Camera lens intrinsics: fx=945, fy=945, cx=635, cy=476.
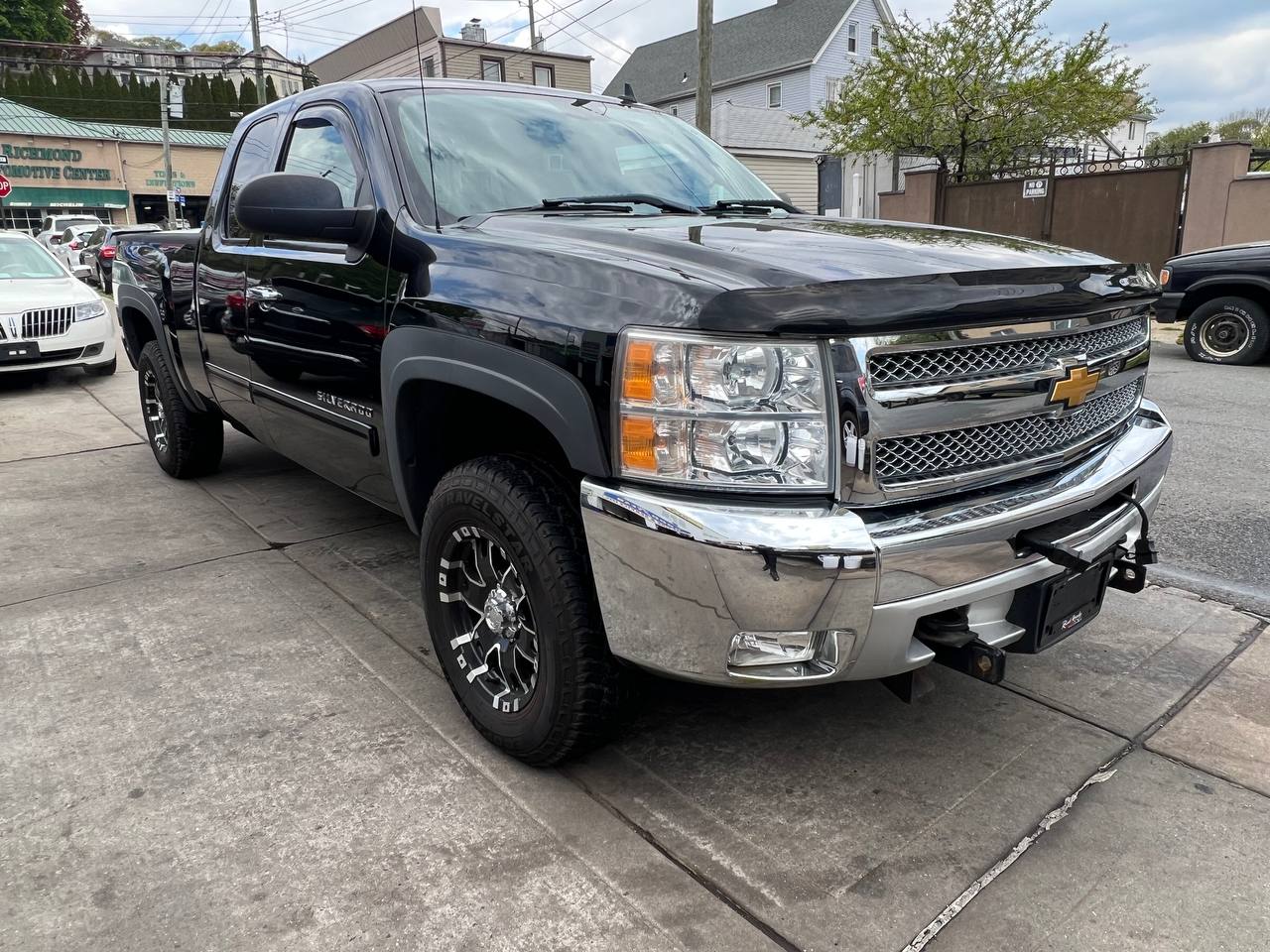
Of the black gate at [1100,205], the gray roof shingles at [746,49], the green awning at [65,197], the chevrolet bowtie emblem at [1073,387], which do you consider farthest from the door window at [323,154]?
the green awning at [65,197]

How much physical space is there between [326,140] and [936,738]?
290 centimetres

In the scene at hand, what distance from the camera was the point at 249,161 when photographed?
13.4ft

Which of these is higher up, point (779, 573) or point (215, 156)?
point (215, 156)

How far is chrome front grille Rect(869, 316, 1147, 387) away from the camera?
2027mm

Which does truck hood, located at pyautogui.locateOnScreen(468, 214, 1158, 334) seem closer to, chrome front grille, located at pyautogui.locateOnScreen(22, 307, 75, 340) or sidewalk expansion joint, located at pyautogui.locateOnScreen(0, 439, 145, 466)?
sidewalk expansion joint, located at pyautogui.locateOnScreen(0, 439, 145, 466)

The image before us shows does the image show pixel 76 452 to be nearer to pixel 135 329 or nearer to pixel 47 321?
pixel 135 329

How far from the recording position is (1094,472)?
250 centimetres

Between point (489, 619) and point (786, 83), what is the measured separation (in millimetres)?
37993

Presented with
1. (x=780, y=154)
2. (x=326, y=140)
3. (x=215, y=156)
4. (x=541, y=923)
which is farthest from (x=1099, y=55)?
(x=215, y=156)

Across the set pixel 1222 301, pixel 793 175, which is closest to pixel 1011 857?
pixel 1222 301

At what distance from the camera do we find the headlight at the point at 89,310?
29.3 feet

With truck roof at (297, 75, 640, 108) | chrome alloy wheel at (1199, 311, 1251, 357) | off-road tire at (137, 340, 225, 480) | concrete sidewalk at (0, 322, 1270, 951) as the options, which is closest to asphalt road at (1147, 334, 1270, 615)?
concrete sidewalk at (0, 322, 1270, 951)

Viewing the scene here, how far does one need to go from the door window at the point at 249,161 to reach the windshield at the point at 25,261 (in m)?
6.52

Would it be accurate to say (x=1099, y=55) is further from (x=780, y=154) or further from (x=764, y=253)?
(x=764, y=253)
